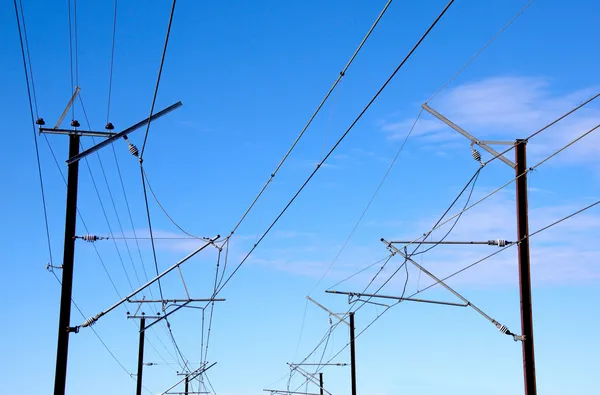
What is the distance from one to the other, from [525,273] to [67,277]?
34.8ft

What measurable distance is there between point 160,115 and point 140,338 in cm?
2788

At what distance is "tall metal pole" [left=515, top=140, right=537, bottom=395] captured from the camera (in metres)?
17.7

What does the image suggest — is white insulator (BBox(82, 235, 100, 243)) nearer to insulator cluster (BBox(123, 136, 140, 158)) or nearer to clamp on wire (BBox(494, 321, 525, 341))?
insulator cluster (BBox(123, 136, 140, 158))

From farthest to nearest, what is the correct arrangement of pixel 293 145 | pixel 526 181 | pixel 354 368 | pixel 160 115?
pixel 354 368
pixel 526 181
pixel 160 115
pixel 293 145

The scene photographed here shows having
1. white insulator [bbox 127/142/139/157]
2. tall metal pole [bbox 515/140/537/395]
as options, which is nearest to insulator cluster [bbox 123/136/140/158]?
white insulator [bbox 127/142/139/157]

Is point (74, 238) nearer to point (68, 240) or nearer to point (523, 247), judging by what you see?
point (68, 240)

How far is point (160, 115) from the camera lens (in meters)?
17.7

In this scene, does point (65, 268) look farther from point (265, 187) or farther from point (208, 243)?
point (265, 187)

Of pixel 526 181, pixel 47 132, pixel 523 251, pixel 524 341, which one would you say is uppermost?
pixel 47 132

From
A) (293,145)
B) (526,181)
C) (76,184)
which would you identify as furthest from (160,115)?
(526,181)

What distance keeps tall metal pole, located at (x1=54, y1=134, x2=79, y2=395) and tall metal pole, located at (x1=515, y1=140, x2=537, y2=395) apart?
10.4 metres

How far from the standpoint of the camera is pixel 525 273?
18484mm

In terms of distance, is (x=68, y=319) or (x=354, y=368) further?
(x=354, y=368)

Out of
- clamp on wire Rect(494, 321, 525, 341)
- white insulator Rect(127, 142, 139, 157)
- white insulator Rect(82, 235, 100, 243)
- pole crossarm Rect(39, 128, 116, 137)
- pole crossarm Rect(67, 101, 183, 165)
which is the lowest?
clamp on wire Rect(494, 321, 525, 341)
